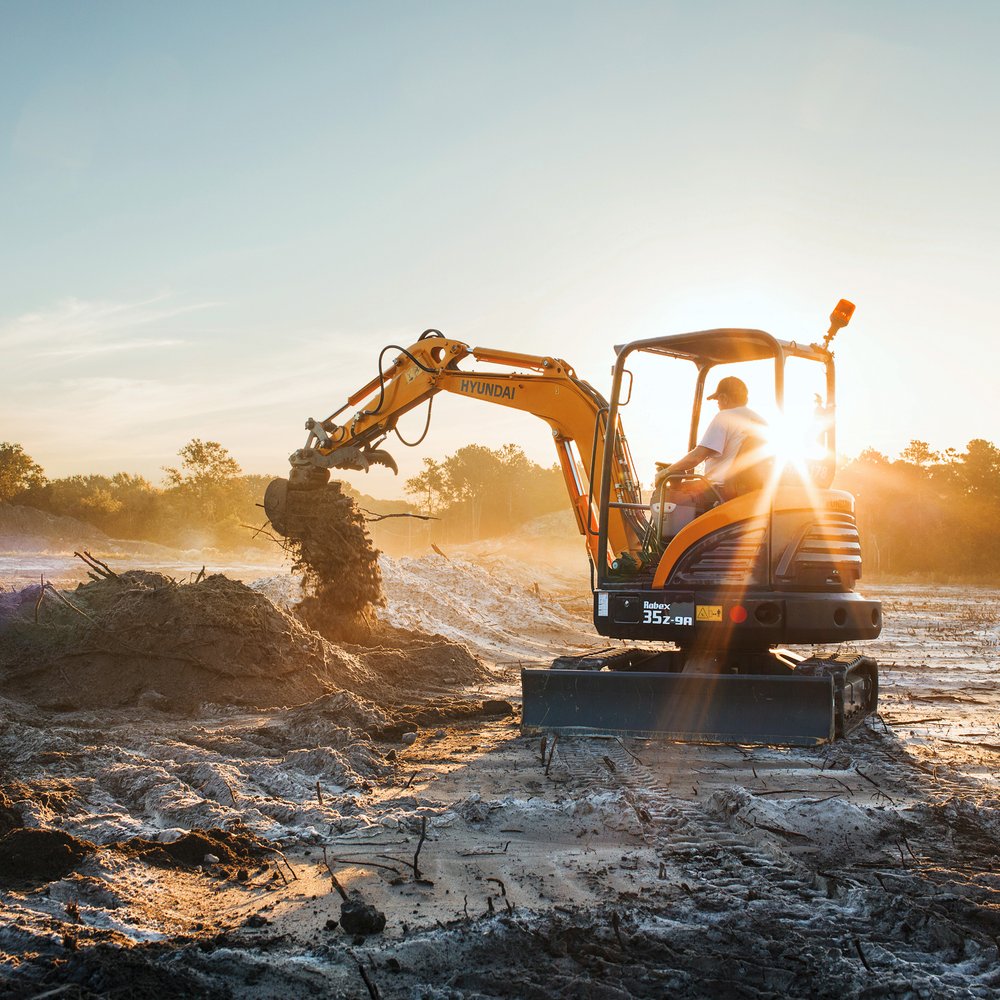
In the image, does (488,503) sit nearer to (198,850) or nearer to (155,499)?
→ (155,499)

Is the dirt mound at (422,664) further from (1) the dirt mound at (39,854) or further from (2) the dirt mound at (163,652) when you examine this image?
(1) the dirt mound at (39,854)

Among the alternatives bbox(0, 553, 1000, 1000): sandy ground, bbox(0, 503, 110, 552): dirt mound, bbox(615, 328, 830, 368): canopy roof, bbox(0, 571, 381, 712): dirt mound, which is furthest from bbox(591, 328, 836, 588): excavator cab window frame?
bbox(0, 503, 110, 552): dirt mound

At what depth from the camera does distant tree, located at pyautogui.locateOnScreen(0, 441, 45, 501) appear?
44062 mm

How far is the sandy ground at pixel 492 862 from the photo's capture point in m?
3.15

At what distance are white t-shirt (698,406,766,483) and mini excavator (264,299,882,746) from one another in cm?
17

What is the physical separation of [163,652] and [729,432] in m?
5.84

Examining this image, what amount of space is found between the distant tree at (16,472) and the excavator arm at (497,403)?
38578mm

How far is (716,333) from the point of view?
6.86 m

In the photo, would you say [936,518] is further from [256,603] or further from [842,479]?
[256,603]

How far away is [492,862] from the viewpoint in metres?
4.35

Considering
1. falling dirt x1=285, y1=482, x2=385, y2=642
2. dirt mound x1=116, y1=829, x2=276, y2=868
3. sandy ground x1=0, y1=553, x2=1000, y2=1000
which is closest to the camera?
sandy ground x1=0, y1=553, x2=1000, y2=1000

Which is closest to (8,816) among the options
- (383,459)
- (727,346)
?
(727,346)

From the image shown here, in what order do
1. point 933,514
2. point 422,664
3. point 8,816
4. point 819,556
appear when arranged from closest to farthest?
point 8,816
point 819,556
point 422,664
point 933,514

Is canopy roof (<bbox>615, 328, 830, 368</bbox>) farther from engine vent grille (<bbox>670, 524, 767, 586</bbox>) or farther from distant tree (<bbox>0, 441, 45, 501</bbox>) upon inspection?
distant tree (<bbox>0, 441, 45, 501</bbox>)
